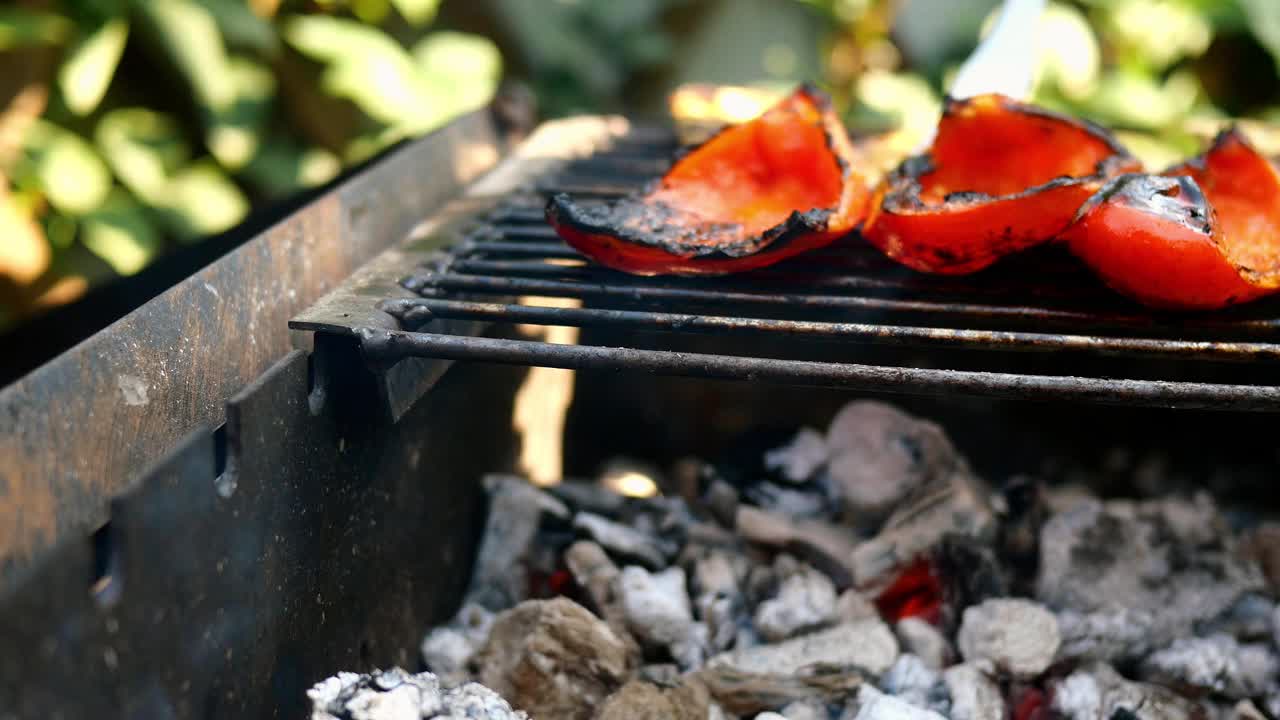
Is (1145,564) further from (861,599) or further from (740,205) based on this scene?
(740,205)

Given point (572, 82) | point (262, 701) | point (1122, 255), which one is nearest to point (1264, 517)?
point (1122, 255)

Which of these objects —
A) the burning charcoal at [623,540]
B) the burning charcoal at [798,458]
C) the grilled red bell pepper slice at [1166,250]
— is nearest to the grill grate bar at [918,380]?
the grilled red bell pepper slice at [1166,250]

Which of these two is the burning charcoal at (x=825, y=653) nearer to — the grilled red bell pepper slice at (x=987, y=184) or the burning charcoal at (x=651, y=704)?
the burning charcoal at (x=651, y=704)

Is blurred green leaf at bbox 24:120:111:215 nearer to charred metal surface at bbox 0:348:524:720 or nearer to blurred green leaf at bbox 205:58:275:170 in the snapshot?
blurred green leaf at bbox 205:58:275:170

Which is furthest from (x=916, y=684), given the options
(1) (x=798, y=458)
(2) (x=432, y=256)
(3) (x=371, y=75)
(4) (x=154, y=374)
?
(3) (x=371, y=75)

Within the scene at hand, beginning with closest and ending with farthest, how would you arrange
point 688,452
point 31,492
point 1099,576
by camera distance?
point 31,492 → point 1099,576 → point 688,452

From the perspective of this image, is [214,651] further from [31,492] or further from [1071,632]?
[1071,632]

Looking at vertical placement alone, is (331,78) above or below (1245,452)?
above
